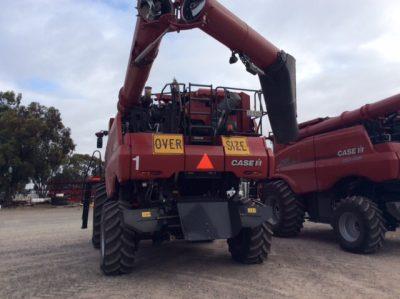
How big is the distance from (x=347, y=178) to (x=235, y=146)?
11.8 feet

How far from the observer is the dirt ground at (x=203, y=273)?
585 centimetres

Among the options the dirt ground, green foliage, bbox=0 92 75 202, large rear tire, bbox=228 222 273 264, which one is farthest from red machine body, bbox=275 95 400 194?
green foliage, bbox=0 92 75 202

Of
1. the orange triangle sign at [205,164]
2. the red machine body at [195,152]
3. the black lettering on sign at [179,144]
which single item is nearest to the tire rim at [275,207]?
the red machine body at [195,152]

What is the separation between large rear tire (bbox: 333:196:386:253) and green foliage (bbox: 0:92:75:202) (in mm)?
26233

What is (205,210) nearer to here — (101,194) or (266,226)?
(266,226)

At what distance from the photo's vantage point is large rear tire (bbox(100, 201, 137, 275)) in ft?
22.0

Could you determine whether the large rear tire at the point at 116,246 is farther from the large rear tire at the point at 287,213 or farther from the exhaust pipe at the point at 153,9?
the large rear tire at the point at 287,213

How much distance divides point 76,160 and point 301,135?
30292mm

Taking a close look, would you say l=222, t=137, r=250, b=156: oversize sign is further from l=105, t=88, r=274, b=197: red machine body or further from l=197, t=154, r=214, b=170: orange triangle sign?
l=197, t=154, r=214, b=170: orange triangle sign

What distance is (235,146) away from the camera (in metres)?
7.35

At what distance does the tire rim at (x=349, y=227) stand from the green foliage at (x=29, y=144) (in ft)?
86.1

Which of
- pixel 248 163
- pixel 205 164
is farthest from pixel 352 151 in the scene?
pixel 205 164

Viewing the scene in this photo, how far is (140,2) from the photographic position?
6.11 meters

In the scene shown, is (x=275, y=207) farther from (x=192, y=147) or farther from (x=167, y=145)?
(x=167, y=145)
